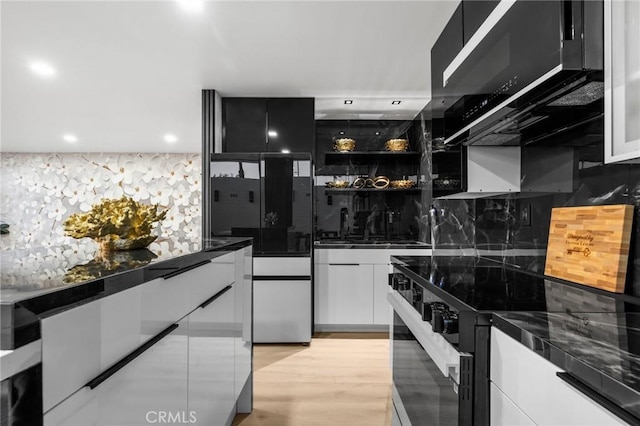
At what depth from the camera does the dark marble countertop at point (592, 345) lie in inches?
21.0

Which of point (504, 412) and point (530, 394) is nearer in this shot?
point (530, 394)

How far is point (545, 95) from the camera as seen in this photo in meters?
1.23

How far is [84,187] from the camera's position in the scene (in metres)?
6.68

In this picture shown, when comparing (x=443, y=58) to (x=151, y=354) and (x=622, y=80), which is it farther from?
(x=151, y=354)

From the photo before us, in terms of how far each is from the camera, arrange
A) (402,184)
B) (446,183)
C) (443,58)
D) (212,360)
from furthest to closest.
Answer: (402,184) < (446,183) < (443,58) < (212,360)

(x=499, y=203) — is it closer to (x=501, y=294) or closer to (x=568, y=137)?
(x=568, y=137)

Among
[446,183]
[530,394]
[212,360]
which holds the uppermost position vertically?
[446,183]

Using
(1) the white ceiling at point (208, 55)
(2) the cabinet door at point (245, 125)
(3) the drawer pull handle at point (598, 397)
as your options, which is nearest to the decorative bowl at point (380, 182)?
(1) the white ceiling at point (208, 55)

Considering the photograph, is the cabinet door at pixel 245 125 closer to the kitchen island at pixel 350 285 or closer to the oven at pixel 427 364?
the kitchen island at pixel 350 285

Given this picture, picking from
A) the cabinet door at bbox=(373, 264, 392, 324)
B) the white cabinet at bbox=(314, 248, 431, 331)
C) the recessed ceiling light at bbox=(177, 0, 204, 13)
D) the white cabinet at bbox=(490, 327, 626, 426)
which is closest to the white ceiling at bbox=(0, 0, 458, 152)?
the recessed ceiling light at bbox=(177, 0, 204, 13)

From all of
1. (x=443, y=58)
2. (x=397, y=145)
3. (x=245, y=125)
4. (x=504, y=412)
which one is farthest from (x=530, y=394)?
(x=397, y=145)

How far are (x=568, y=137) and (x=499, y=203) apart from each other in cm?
75

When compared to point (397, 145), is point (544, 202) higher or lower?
lower

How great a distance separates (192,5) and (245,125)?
1602mm
